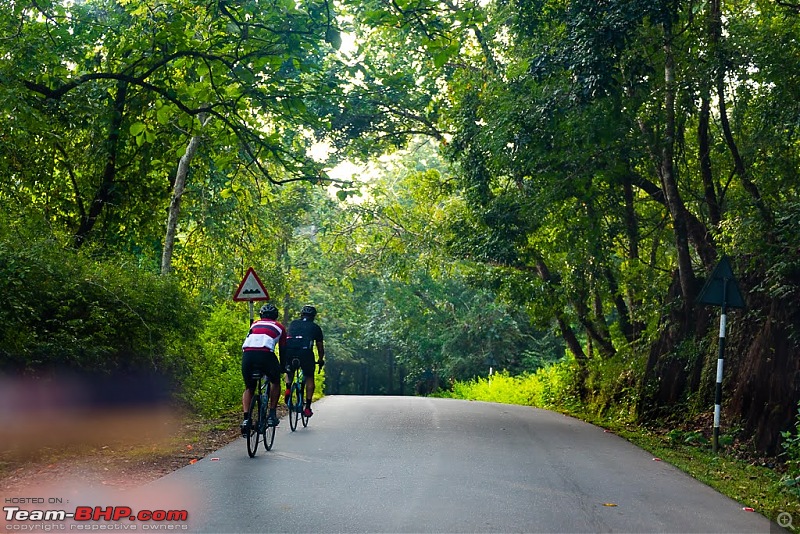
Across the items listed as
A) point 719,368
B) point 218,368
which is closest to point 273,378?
point 719,368

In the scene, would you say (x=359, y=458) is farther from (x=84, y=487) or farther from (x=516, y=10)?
(x=516, y=10)

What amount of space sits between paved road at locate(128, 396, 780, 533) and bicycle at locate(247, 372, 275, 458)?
0.76 ft

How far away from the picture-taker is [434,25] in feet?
38.1

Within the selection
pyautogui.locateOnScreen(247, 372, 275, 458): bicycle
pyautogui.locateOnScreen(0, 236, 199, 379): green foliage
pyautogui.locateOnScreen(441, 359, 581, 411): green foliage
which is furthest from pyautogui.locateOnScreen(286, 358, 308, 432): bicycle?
pyautogui.locateOnScreen(441, 359, 581, 411): green foliage

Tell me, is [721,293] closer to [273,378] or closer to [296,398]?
[273,378]

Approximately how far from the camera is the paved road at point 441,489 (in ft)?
24.1

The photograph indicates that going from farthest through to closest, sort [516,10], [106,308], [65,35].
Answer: [516,10]
[65,35]
[106,308]

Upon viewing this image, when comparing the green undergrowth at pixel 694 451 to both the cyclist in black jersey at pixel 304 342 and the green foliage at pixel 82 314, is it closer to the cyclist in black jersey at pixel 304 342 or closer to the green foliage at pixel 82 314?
the cyclist in black jersey at pixel 304 342

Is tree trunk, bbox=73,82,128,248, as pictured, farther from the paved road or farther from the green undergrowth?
the green undergrowth

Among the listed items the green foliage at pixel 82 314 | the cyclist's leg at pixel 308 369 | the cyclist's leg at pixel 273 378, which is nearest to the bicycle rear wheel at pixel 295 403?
the cyclist's leg at pixel 308 369

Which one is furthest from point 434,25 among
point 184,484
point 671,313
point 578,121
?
point 671,313

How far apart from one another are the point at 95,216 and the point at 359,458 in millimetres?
9479

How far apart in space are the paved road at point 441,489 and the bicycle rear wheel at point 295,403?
71 centimetres

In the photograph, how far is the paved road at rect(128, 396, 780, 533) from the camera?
289 inches
